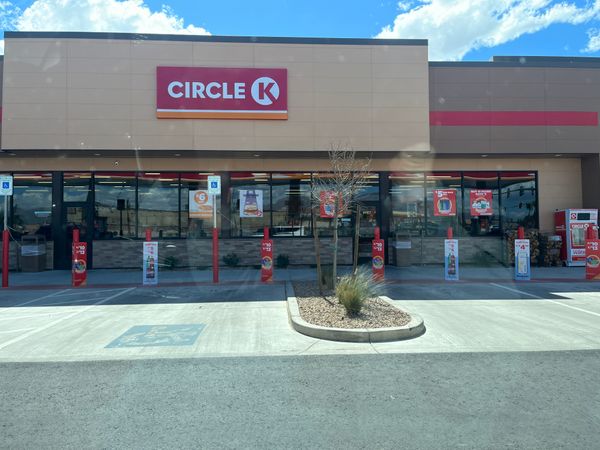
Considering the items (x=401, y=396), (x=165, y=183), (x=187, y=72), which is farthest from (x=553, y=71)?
(x=401, y=396)

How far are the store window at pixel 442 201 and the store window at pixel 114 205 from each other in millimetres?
11321

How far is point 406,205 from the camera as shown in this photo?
18328 millimetres

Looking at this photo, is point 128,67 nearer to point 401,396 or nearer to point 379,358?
point 379,358

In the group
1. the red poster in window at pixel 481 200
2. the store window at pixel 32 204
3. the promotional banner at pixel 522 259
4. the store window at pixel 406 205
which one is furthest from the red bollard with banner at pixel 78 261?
the red poster in window at pixel 481 200

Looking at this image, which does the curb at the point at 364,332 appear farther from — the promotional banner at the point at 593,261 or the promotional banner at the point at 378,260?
the promotional banner at the point at 593,261

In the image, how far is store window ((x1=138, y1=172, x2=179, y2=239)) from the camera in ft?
57.4

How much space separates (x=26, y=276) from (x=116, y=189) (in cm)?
423

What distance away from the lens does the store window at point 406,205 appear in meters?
18.3

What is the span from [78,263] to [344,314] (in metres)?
8.61

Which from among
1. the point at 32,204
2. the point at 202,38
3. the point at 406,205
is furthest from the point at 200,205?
the point at 406,205

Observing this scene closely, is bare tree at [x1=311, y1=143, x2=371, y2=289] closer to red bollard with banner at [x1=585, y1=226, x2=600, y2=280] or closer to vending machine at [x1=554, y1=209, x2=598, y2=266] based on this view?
red bollard with banner at [x1=585, y1=226, x2=600, y2=280]

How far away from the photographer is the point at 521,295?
11672 millimetres

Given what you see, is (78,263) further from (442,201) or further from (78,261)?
(442,201)

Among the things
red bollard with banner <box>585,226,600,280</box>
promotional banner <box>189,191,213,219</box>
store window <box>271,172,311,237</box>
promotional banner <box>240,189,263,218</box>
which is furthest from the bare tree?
red bollard with banner <box>585,226,600,280</box>
